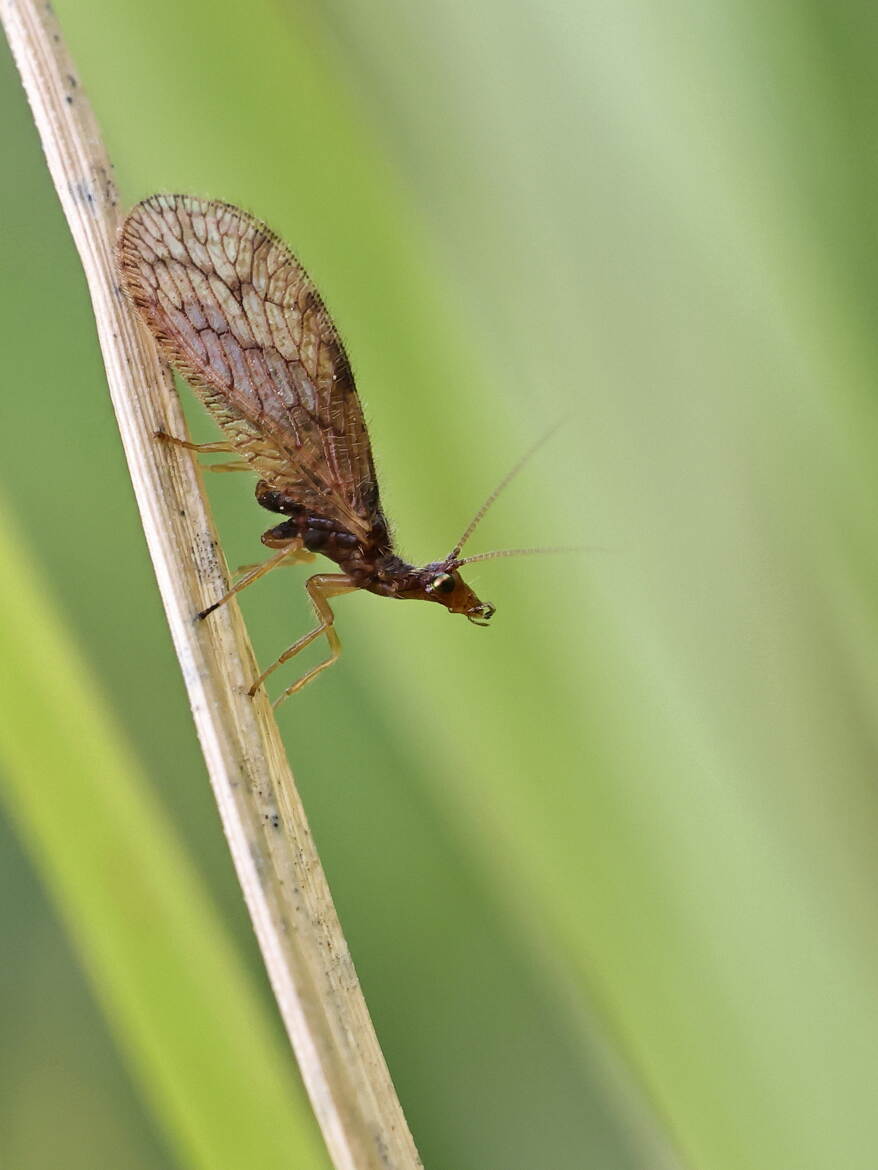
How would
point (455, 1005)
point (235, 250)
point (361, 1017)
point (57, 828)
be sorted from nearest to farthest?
point (361, 1017) < point (57, 828) < point (455, 1005) < point (235, 250)

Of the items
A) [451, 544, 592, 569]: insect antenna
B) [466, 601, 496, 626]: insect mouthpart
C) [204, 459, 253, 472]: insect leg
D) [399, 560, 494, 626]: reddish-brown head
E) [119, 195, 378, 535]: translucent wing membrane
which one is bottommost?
[466, 601, 496, 626]: insect mouthpart

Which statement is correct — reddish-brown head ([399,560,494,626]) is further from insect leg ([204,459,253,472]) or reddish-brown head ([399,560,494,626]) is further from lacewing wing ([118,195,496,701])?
insect leg ([204,459,253,472])

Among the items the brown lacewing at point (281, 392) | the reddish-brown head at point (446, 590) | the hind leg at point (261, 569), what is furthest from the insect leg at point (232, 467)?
the reddish-brown head at point (446, 590)

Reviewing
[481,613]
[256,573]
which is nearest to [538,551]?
[481,613]

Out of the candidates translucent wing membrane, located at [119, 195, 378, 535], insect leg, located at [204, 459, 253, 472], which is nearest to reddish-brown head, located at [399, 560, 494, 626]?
translucent wing membrane, located at [119, 195, 378, 535]

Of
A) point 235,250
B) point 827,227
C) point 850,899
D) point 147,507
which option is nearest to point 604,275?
point 827,227

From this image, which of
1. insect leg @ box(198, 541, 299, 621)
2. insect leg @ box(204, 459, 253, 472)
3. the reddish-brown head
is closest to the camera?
insect leg @ box(198, 541, 299, 621)

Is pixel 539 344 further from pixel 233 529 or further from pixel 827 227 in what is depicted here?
pixel 233 529
